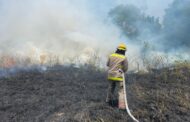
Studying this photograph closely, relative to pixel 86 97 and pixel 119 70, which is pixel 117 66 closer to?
pixel 119 70

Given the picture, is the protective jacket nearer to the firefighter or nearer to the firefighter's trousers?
the firefighter

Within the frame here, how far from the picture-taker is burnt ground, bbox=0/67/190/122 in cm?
888

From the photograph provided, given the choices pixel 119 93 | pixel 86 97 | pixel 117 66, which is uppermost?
pixel 117 66

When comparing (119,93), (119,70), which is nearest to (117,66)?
(119,70)

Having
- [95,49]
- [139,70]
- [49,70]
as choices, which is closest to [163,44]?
[95,49]

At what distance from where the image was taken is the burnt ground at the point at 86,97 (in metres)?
8.88

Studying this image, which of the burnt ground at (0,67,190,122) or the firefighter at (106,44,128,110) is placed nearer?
the burnt ground at (0,67,190,122)

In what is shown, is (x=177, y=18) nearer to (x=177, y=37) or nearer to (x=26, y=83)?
(x=177, y=37)

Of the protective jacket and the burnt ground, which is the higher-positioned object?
the protective jacket

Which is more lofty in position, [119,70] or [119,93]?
→ [119,70]

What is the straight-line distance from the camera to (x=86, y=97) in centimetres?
1048

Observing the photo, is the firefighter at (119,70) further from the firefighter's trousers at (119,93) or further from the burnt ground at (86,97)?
the burnt ground at (86,97)

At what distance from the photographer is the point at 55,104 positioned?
9.89 m

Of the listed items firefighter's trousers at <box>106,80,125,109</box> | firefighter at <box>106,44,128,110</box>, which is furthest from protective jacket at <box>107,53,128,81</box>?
firefighter's trousers at <box>106,80,125,109</box>
